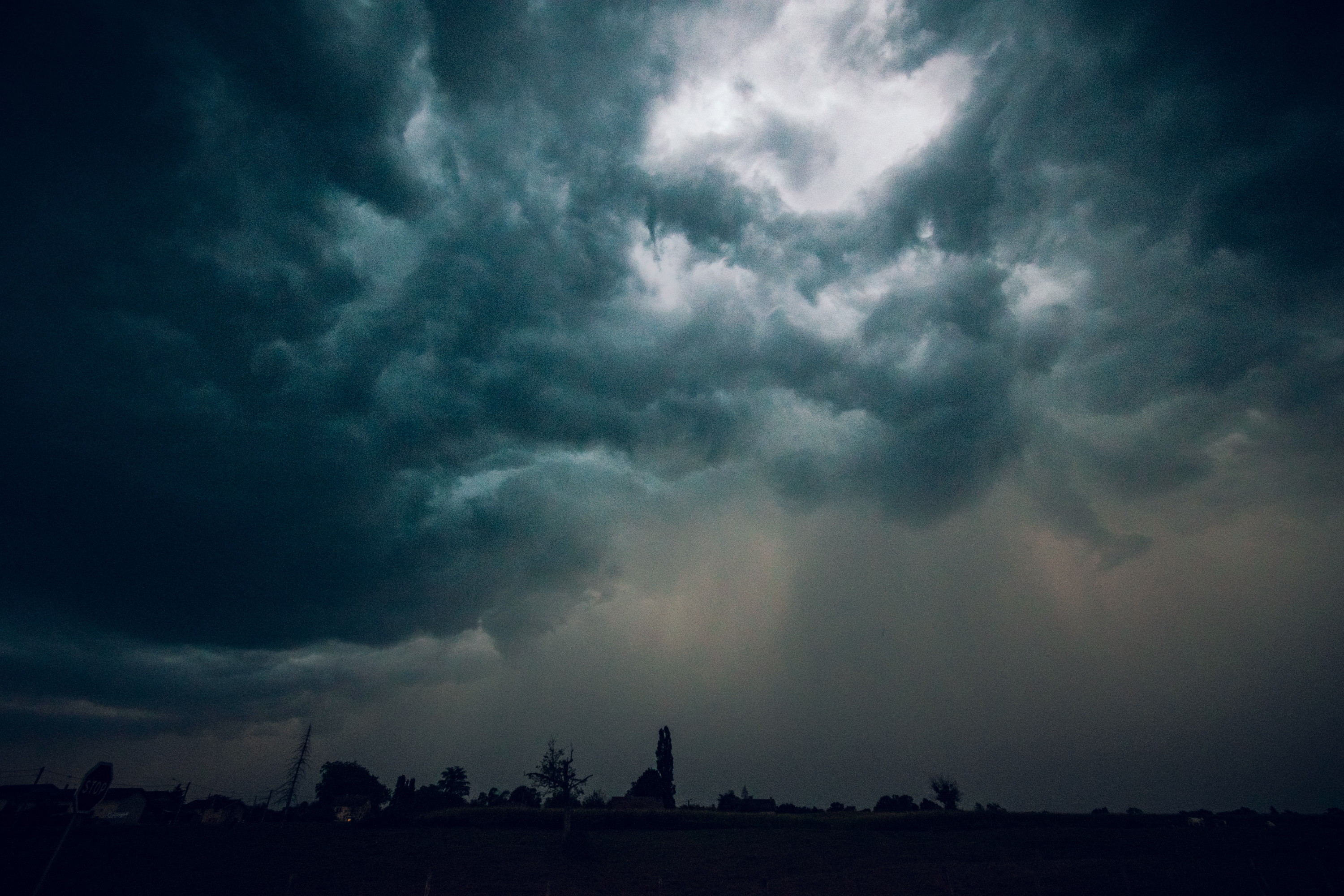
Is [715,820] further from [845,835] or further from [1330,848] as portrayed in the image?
[1330,848]

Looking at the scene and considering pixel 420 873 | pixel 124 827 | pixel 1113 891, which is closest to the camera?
pixel 1113 891

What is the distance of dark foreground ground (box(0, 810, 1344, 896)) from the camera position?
42.2 meters

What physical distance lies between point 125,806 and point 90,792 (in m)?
137

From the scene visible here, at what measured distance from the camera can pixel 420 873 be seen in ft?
159

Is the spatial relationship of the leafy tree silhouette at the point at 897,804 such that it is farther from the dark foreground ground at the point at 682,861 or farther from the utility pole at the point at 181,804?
the utility pole at the point at 181,804

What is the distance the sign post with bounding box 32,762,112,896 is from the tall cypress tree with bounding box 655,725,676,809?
116 m

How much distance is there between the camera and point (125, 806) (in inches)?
4252

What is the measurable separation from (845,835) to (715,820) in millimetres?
22770

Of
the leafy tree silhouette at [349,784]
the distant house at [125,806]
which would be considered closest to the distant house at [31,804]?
the distant house at [125,806]

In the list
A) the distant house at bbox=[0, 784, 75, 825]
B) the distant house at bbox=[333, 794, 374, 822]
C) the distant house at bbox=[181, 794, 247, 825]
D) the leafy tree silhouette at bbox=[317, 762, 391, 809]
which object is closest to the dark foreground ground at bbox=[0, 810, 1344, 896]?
the distant house at bbox=[0, 784, 75, 825]

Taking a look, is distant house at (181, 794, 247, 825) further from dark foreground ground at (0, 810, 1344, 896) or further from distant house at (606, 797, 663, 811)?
distant house at (606, 797, 663, 811)

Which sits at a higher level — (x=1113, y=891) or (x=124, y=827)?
(x=124, y=827)

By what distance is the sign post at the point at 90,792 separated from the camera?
14.7 metres

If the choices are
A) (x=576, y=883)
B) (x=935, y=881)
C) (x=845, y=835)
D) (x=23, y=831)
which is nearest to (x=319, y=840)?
(x=23, y=831)
